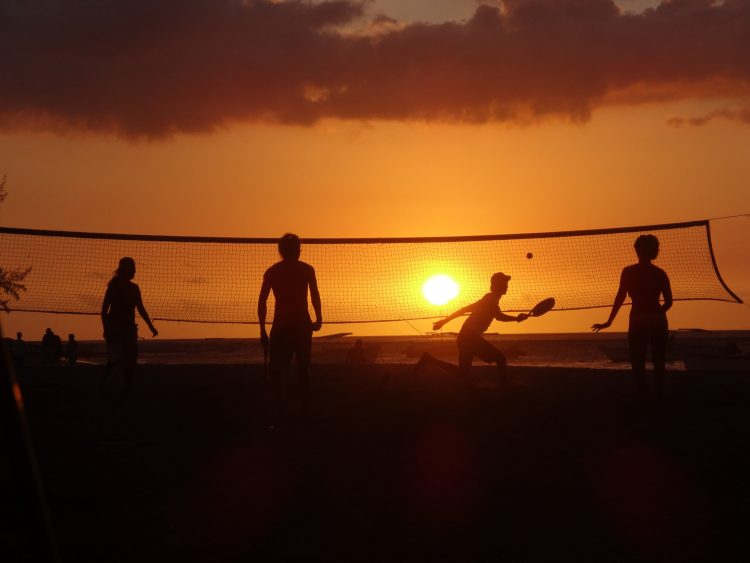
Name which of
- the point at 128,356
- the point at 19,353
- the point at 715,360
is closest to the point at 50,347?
the point at 19,353

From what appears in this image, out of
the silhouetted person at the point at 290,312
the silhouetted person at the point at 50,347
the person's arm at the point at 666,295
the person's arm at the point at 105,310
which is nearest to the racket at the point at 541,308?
the person's arm at the point at 666,295

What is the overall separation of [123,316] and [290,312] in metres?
3.20

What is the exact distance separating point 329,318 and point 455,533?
19.6 meters

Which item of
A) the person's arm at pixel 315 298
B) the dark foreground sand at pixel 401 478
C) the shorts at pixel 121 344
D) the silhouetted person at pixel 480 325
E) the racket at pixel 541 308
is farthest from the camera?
the racket at pixel 541 308

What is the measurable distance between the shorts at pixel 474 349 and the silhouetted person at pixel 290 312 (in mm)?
3117

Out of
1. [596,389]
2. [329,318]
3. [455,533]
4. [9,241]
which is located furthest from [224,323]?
[455,533]

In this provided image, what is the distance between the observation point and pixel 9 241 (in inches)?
931

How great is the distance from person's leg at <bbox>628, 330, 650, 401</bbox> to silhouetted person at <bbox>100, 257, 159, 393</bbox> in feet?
17.4

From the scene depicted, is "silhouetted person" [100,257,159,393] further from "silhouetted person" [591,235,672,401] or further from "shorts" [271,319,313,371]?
"silhouetted person" [591,235,672,401]

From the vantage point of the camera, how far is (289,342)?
430 inches

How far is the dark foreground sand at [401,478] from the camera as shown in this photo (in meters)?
5.46

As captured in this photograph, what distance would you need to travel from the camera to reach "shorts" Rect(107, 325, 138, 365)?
13297mm

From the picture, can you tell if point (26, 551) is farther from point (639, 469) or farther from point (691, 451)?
point (691, 451)

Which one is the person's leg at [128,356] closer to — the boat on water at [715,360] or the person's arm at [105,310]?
the person's arm at [105,310]
